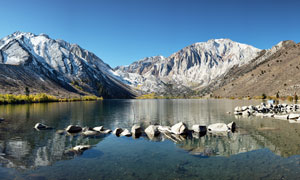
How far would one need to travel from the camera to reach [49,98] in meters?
186

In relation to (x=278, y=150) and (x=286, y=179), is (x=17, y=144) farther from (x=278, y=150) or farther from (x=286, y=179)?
(x=278, y=150)

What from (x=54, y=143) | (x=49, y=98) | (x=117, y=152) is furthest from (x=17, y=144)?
(x=49, y=98)

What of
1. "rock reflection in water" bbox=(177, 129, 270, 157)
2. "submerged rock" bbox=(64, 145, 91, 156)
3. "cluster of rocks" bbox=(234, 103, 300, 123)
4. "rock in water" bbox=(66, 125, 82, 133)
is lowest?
"rock reflection in water" bbox=(177, 129, 270, 157)

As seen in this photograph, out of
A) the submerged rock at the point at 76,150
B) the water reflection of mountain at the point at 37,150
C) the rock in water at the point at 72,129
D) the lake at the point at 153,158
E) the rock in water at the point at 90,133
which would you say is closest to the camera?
the lake at the point at 153,158

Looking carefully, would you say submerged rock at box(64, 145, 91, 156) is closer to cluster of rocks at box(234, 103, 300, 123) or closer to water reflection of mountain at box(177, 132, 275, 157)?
water reflection of mountain at box(177, 132, 275, 157)

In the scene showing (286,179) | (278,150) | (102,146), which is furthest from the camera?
(102,146)

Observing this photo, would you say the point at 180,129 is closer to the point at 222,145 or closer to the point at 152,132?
the point at 152,132

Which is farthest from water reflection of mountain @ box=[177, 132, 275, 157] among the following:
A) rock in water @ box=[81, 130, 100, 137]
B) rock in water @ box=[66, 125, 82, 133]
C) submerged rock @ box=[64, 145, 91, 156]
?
rock in water @ box=[66, 125, 82, 133]

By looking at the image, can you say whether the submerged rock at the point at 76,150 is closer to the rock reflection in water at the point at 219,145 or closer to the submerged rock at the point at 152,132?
the submerged rock at the point at 152,132

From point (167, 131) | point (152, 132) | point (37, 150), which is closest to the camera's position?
point (37, 150)

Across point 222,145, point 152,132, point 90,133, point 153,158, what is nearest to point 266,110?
point 222,145

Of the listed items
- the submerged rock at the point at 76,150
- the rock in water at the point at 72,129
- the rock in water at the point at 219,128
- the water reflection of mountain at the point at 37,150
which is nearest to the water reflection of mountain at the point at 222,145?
the rock in water at the point at 219,128

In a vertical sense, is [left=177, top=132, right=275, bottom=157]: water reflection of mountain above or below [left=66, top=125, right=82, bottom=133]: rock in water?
below

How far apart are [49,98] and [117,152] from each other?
185 metres
